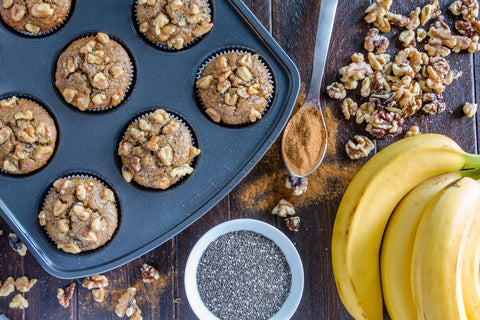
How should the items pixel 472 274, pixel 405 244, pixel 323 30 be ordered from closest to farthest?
1. pixel 472 274
2. pixel 405 244
3. pixel 323 30

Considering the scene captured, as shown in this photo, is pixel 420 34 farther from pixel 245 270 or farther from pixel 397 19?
pixel 245 270

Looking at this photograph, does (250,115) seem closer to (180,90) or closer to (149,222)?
(180,90)

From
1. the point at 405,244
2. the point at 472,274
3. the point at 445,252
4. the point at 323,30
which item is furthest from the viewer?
the point at 323,30

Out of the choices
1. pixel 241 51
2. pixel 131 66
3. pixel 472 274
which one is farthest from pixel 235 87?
pixel 472 274

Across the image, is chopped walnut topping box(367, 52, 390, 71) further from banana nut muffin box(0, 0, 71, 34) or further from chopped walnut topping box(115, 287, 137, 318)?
chopped walnut topping box(115, 287, 137, 318)

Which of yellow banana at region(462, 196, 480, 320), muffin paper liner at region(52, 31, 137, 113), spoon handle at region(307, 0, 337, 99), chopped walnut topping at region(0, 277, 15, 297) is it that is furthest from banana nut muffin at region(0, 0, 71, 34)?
yellow banana at region(462, 196, 480, 320)
